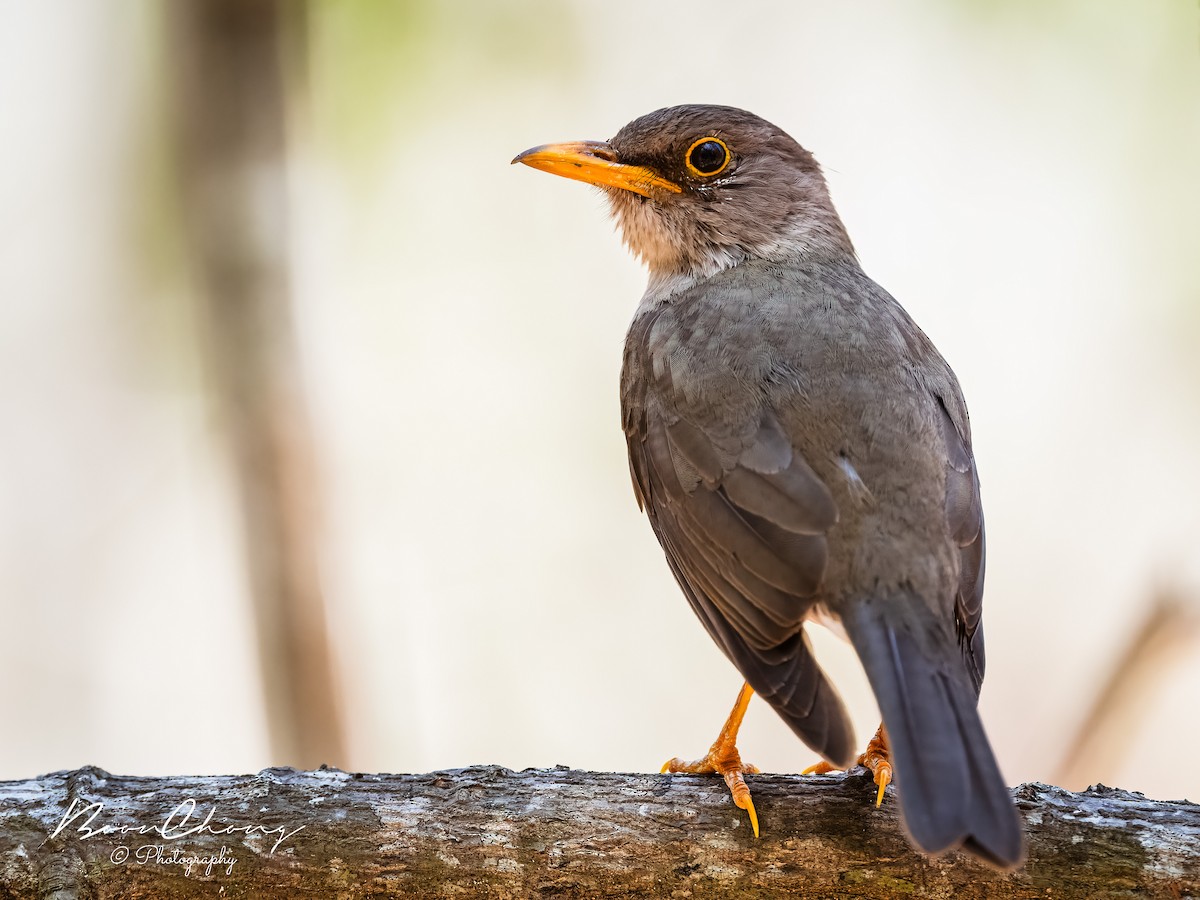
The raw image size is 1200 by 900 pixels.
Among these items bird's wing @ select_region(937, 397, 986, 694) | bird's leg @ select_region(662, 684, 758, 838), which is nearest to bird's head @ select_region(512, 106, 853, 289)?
bird's wing @ select_region(937, 397, 986, 694)

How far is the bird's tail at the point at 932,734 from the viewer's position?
3283 millimetres

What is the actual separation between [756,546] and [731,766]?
74 centimetres

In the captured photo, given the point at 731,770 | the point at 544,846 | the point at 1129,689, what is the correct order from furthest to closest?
the point at 1129,689
the point at 731,770
the point at 544,846

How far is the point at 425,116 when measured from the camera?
296 inches

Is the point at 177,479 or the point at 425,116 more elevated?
the point at 425,116

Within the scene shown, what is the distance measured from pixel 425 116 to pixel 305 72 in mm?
1271

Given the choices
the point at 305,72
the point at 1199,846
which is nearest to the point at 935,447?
the point at 1199,846

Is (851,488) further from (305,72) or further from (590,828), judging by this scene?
(305,72)

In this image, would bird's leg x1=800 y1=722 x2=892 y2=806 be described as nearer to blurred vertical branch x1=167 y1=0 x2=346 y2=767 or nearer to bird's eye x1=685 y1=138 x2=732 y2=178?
blurred vertical branch x1=167 y1=0 x2=346 y2=767

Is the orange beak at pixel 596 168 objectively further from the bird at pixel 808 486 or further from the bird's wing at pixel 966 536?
the bird's wing at pixel 966 536

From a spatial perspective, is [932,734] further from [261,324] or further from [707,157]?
[261,324]

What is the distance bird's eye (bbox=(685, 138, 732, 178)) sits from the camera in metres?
5.77

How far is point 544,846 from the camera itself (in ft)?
12.9

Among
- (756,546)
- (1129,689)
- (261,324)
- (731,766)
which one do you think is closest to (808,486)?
(756,546)
